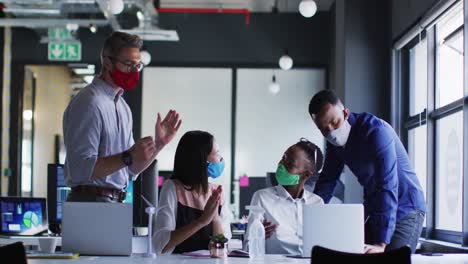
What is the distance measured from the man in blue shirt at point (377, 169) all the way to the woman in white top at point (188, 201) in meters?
0.59

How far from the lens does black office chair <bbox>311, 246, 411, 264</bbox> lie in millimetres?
2709

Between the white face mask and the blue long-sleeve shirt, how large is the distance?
0.08ft

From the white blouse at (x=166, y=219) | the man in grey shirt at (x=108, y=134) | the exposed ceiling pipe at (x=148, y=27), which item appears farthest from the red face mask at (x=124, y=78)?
the exposed ceiling pipe at (x=148, y=27)

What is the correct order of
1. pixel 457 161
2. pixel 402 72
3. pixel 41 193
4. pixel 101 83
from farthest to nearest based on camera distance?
pixel 41 193
pixel 402 72
pixel 457 161
pixel 101 83

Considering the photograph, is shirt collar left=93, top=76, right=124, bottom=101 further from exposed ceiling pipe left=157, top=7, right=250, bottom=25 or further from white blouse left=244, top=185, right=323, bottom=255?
exposed ceiling pipe left=157, top=7, right=250, bottom=25

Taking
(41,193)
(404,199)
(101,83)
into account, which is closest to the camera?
(101,83)

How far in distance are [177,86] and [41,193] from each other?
4066mm

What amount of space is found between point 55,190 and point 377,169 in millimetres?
2484

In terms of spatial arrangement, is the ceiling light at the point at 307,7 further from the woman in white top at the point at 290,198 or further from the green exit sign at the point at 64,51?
the woman in white top at the point at 290,198

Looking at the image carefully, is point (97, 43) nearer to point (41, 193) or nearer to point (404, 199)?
point (41, 193)

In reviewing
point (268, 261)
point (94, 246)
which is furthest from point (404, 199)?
point (94, 246)

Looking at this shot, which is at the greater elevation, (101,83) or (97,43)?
(97,43)

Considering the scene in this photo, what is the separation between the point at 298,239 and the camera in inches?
161

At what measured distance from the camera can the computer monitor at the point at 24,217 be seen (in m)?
5.77
